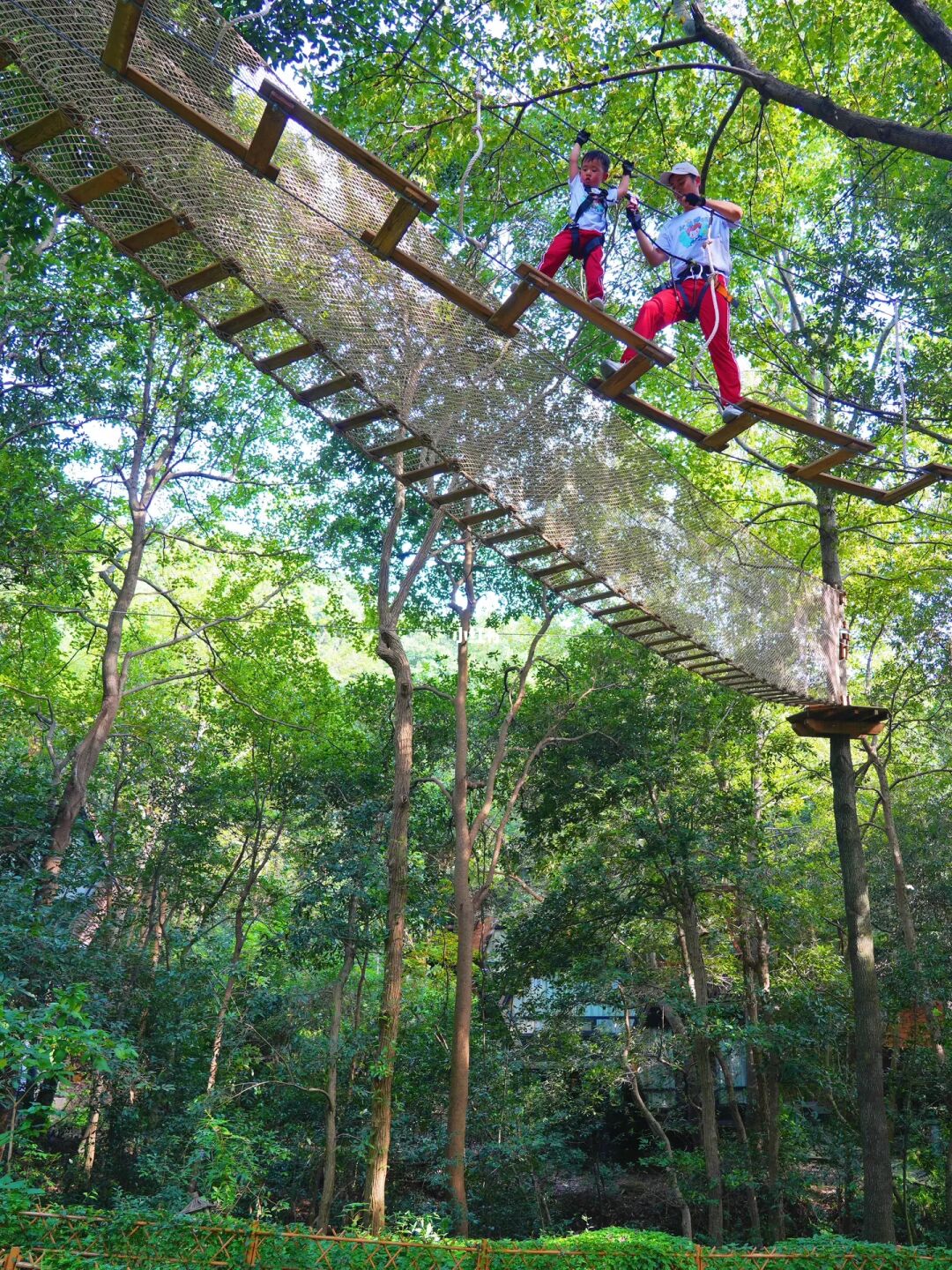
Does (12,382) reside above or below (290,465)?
below

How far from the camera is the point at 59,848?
26.8 feet

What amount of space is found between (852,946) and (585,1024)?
13.3 feet

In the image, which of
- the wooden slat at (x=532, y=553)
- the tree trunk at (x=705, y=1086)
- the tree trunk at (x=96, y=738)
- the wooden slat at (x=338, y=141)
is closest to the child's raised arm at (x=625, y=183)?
the wooden slat at (x=338, y=141)

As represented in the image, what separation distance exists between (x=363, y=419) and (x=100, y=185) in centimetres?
104

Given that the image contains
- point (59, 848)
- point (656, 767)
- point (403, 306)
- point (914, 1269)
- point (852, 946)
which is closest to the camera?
point (403, 306)

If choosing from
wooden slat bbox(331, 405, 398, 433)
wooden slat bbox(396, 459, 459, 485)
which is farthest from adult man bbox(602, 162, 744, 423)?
wooden slat bbox(331, 405, 398, 433)

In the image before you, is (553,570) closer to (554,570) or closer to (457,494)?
(554,570)

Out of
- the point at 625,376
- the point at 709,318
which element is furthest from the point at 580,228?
the point at 625,376

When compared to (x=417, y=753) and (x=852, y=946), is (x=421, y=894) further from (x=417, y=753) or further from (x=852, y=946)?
(x=852, y=946)

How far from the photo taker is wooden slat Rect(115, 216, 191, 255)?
271 centimetres

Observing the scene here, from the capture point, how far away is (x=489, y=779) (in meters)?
9.30

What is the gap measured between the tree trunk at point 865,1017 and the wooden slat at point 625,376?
372 cm

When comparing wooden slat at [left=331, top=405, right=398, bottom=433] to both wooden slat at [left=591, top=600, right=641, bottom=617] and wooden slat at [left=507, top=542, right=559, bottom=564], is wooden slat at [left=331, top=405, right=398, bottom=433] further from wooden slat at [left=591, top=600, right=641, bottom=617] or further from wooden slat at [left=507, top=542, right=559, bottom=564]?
wooden slat at [left=591, top=600, right=641, bottom=617]

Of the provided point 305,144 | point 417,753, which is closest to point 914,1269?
point 305,144
